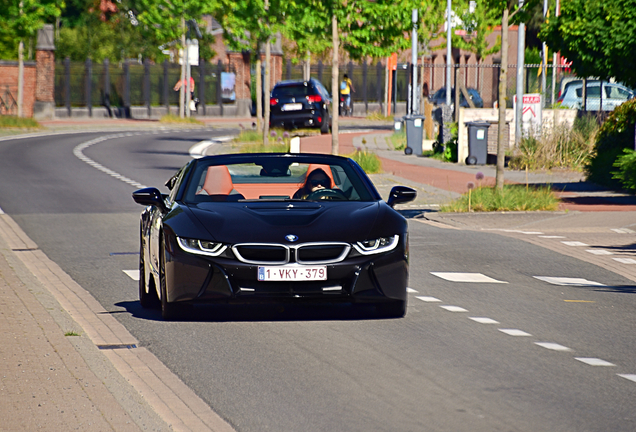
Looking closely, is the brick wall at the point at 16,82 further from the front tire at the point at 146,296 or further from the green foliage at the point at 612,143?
the front tire at the point at 146,296

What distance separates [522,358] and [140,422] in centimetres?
283

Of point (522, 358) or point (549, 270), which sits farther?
point (549, 270)

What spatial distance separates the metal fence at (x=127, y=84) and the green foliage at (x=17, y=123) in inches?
321

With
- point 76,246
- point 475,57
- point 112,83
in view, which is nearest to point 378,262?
point 76,246

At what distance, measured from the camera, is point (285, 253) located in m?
7.59

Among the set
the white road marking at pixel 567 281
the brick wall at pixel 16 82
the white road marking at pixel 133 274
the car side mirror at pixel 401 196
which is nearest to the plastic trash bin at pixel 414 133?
the white road marking at pixel 567 281

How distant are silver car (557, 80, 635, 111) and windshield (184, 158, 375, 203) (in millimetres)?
20717

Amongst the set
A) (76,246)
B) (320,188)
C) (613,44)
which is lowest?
(76,246)

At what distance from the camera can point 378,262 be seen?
306 inches

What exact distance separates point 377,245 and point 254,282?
36.3 inches

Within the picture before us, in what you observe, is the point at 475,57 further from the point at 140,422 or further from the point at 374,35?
the point at 140,422

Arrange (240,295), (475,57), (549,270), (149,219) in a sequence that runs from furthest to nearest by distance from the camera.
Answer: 1. (475,57)
2. (549,270)
3. (149,219)
4. (240,295)

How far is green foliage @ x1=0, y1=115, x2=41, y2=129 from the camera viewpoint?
45875 millimetres

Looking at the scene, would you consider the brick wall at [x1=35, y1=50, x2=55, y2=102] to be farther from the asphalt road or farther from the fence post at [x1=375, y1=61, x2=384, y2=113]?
the asphalt road
